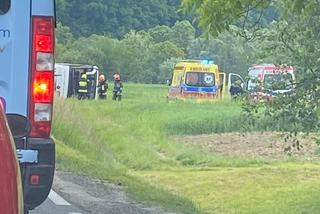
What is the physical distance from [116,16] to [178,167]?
157 ft

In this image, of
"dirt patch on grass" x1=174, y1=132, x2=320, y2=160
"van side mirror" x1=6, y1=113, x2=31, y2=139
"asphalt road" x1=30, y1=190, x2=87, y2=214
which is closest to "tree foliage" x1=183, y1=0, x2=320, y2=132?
"asphalt road" x1=30, y1=190, x2=87, y2=214

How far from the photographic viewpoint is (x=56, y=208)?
984 cm

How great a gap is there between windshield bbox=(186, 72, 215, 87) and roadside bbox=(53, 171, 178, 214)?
39733mm

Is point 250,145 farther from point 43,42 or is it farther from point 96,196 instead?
point 43,42

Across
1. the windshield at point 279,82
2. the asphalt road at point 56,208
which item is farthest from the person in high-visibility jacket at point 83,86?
the asphalt road at point 56,208

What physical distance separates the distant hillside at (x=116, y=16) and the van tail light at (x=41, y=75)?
52.9 metres

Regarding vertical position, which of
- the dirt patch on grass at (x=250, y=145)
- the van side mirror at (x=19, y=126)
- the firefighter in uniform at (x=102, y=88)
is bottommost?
the dirt patch on grass at (x=250, y=145)

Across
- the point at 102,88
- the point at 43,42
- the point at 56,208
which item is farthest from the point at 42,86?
the point at 102,88

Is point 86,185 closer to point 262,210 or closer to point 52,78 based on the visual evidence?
point 52,78

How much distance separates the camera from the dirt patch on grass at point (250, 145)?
30.6m

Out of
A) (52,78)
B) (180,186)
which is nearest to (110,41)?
(180,186)

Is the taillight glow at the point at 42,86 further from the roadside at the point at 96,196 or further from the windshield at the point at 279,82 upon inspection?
the windshield at the point at 279,82

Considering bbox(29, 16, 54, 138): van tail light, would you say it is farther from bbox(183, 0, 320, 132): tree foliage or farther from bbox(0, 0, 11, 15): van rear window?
bbox(183, 0, 320, 132): tree foliage

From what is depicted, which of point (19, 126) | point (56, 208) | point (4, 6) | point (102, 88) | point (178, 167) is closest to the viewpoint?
point (19, 126)
